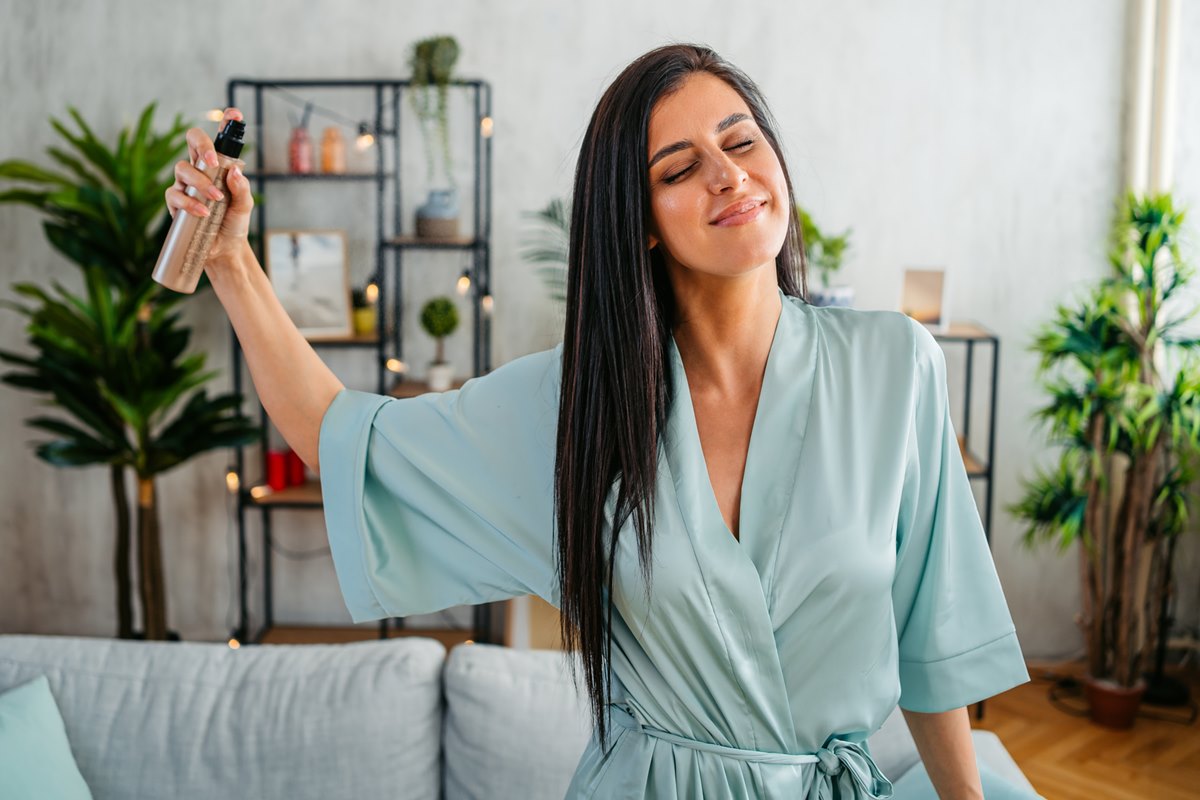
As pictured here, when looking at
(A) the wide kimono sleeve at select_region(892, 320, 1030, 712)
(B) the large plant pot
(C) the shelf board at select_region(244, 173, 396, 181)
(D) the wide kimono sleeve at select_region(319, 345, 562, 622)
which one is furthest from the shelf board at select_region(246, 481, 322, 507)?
(A) the wide kimono sleeve at select_region(892, 320, 1030, 712)

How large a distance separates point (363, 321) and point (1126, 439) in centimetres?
248

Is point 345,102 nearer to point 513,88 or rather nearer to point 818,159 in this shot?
point 513,88

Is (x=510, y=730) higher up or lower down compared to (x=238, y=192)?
lower down

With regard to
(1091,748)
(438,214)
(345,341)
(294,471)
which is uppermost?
(438,214)

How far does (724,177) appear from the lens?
1086 mm

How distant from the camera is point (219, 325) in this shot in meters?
3.87

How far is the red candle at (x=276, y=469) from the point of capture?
3.73 m

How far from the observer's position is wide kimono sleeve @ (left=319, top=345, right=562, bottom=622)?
1218mm

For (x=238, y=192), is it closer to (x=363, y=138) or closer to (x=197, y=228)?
(x=197, y=228)

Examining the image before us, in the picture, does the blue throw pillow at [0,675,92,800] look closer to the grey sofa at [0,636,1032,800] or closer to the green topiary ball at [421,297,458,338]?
the grey sofa at [0,636,1032,800]

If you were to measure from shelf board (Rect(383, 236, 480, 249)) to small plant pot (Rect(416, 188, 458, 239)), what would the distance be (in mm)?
21

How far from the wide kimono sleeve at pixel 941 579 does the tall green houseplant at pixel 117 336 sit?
104 inches

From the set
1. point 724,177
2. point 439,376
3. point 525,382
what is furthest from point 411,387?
point 724,177

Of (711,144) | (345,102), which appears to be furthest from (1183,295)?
(711,144)
